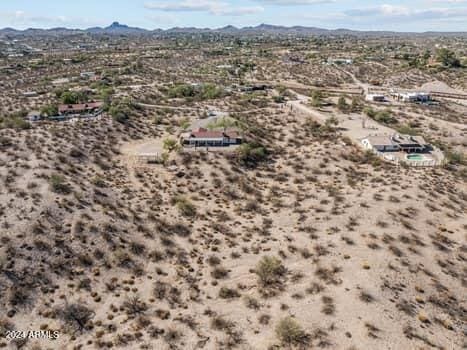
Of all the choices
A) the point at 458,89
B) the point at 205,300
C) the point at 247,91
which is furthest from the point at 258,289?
the point at 458,89

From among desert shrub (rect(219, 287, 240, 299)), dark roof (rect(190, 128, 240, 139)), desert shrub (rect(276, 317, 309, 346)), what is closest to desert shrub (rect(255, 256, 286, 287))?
desert shrub (rect(219, 287, 240, 299))

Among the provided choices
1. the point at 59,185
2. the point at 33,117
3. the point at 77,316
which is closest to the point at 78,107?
the point at 33,117

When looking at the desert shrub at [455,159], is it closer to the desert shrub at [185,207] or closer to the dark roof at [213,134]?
the dark roof at [213,134]

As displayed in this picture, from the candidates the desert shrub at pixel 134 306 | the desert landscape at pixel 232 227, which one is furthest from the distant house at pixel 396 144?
the desert shrub at pixel 134 306

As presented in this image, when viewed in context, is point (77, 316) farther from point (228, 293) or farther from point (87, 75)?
point (87, 75)

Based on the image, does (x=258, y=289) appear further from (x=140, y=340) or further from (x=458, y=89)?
(x=458, y=89)

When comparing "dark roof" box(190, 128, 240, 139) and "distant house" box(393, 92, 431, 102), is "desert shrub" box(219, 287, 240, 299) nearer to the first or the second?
"dark roof" box(190, 128, 240, 139)
